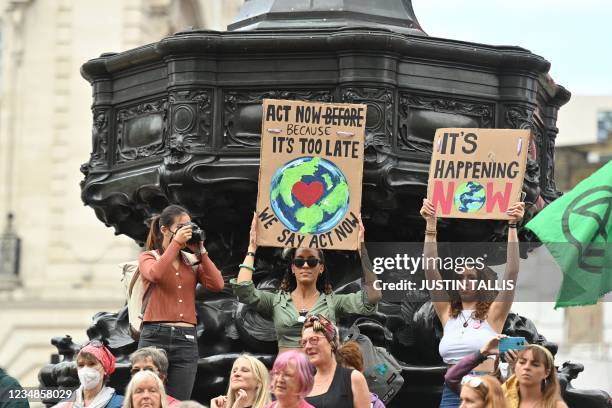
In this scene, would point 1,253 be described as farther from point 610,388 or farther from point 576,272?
point 576,272

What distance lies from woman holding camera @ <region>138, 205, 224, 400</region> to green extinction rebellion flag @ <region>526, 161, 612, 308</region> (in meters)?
1.91

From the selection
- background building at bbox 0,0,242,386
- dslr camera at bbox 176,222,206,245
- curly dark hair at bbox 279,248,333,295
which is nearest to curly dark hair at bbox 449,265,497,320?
curly dark hair at bbox 279,248,333,295

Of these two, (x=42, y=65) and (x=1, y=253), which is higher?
(x=42, y=65)

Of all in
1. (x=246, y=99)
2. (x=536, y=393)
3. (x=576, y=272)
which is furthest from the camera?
(x=246, y=99)

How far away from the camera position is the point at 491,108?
1459cm

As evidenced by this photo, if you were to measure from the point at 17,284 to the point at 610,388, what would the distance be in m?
10.9

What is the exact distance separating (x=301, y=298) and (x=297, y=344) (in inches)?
11.9

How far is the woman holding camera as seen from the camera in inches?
502

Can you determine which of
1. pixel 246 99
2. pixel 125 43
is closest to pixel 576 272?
pixel 246 99

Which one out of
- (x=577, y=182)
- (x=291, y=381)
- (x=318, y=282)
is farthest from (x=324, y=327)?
(x=577, y=182)

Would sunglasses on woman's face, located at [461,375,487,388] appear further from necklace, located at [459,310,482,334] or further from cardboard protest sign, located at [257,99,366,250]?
cardboard protest sign, located at [257,99,366,250]

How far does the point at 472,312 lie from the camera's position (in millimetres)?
12602

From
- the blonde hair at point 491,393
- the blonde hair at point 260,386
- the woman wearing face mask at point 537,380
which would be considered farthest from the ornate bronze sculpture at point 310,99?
the blonde hair at point 491,393

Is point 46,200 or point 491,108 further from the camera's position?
point 46,200
